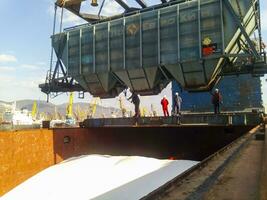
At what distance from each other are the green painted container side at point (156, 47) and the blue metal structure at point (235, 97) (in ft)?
16.4

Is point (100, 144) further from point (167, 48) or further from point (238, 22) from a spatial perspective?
point (238, 22)

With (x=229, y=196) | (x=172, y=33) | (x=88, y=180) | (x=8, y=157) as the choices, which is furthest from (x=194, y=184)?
(x=172, y=33)

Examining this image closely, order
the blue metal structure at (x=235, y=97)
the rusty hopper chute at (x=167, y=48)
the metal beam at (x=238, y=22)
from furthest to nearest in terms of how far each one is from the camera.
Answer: the blue metal structure at (x=235, y=97) → the rusty hopper chute at (x=167, y=48) → the metal beam at (x=238, y=22)

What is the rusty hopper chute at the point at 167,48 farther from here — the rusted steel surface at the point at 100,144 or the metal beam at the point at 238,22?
the rusted steel surface at the point at 100,144

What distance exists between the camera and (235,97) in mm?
20156

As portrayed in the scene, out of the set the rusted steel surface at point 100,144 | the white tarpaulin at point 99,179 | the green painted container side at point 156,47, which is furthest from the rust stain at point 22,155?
the green painted container side at point 156,47

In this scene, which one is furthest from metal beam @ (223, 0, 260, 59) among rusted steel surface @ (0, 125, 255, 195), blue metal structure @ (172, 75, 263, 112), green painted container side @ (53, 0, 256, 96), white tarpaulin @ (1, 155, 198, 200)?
blue metal structure @ (172, 75, 263, 112)

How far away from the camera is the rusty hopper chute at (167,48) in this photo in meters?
13.4

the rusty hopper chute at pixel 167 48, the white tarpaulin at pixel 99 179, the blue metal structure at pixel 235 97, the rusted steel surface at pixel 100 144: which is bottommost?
the white tarpaulin at pixel 99 179

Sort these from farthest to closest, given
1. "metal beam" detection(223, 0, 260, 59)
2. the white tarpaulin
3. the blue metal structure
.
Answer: the blue metal structure
"metal beam" detection(223, 0, 260, 59)
the white tarpaulin

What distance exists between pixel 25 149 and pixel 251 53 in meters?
10.6

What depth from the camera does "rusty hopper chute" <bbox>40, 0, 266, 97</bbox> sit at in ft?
44.1

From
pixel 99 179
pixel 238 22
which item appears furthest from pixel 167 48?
pixel 99 179

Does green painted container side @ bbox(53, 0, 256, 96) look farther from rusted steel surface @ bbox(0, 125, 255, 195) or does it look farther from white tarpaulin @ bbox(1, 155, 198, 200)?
white tarpaulin @ bbox(1, 155, 198, 200)
